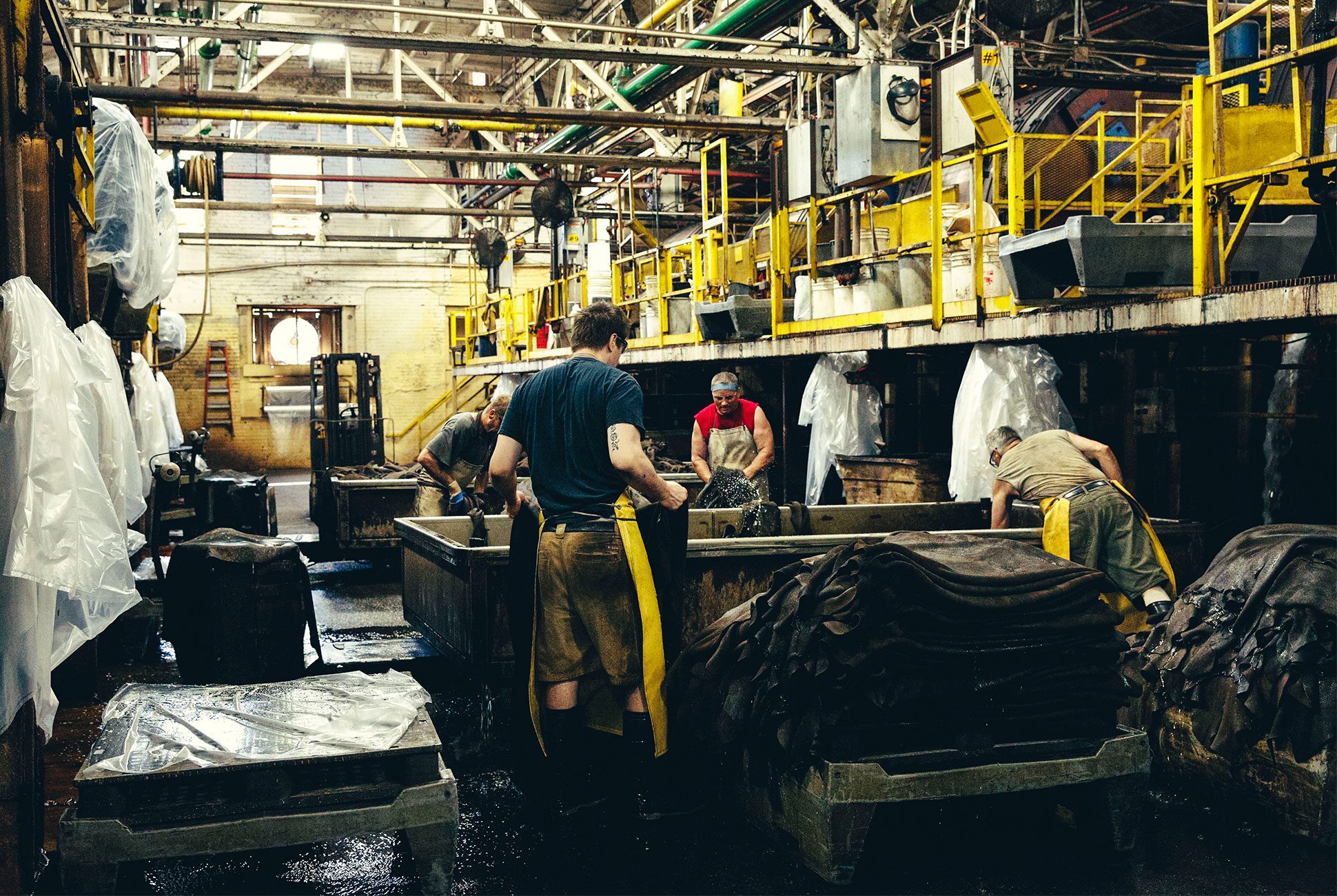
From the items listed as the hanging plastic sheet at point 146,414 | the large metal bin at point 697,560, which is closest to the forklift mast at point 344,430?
the hanging plastic sheet at point 146,414

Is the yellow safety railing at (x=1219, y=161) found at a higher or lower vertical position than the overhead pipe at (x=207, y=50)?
lower

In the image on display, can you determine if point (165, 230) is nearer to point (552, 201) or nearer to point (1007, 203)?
point (1007, 203)

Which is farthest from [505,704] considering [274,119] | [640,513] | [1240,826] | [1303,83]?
[274,119]

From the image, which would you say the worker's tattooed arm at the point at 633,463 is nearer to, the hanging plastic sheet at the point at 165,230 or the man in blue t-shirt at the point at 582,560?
the man in blue t-shirt at the point at 582,560

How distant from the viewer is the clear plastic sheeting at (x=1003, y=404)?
8.16m

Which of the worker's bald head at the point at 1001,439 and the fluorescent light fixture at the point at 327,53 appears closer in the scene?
the worker's bald head at the point at 1001,439

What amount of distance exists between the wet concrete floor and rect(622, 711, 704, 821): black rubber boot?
0.05 m

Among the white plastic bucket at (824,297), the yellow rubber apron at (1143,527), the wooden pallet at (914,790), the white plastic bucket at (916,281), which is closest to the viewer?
the wooden pallet at (914,790)

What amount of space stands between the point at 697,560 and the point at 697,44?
28.5 feet

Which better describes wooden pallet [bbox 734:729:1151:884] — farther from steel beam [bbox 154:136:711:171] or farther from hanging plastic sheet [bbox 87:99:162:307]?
steel beam [bbox 154:136:711:171]

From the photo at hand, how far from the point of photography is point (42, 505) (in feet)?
10.9

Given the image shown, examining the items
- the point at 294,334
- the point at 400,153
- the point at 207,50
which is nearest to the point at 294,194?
the point at 294,334

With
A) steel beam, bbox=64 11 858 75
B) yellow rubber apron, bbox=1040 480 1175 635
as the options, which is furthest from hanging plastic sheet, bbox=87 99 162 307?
yellow rubber apron, bbox=1040 480 1175 635

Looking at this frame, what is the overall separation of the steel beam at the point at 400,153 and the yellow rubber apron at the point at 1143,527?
8972mm
